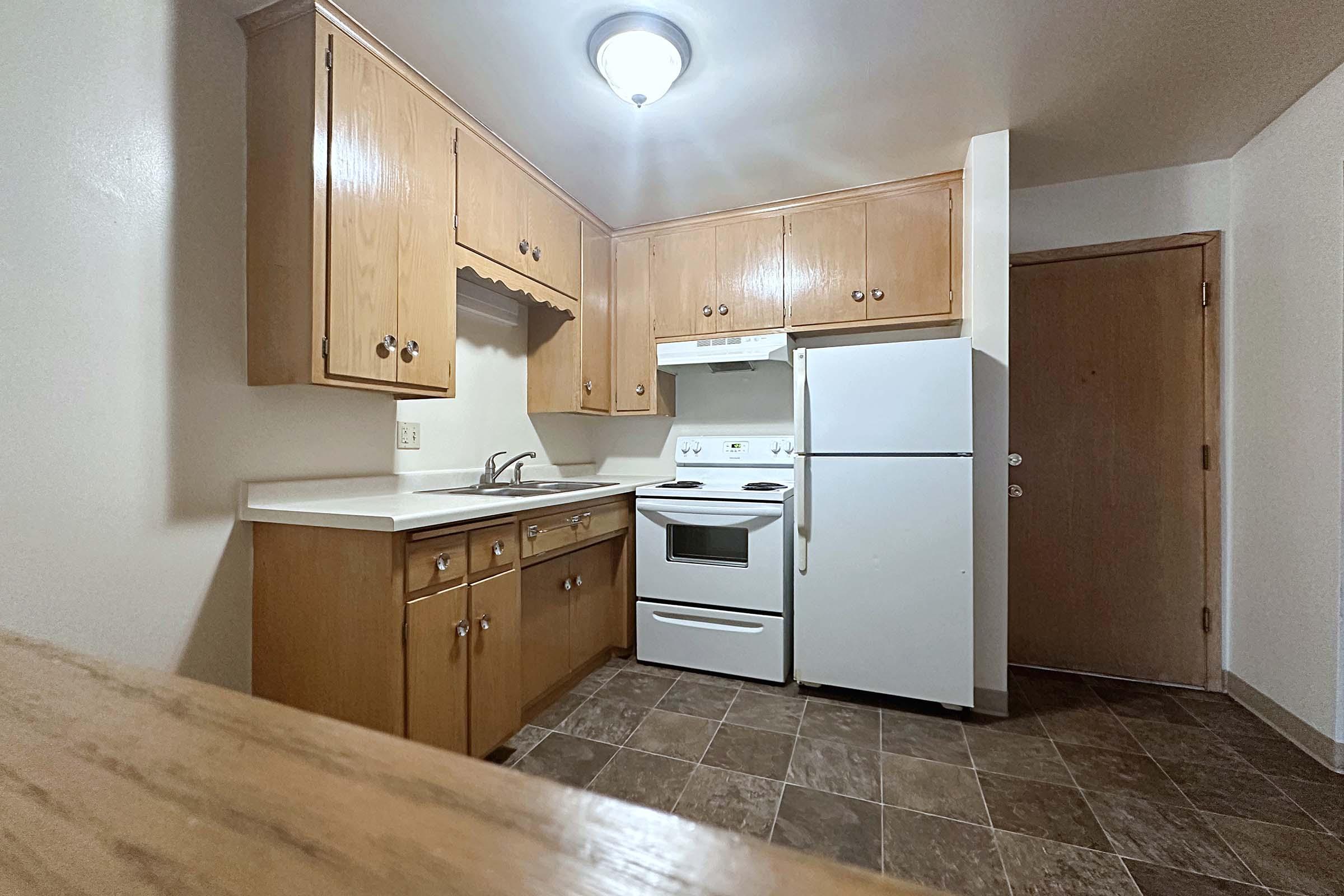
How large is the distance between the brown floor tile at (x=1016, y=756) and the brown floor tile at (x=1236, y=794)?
1.08 feet

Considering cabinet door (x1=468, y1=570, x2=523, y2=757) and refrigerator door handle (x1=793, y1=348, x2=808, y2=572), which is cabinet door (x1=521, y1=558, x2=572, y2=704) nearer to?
cabinet door (x1=468, y1=570, x2=523, y2=757)

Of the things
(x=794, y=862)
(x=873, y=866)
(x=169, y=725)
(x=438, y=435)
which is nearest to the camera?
(x=794, y=862)

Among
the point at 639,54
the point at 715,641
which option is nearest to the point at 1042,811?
the point at 715,641

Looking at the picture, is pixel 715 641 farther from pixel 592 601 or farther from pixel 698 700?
pixel 592 601

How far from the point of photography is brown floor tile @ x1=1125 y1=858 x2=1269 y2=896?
1.29 metres

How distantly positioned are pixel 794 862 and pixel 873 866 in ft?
5.39

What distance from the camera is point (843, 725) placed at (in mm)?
2092

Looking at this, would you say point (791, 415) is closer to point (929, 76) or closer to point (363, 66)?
point (929, 76)

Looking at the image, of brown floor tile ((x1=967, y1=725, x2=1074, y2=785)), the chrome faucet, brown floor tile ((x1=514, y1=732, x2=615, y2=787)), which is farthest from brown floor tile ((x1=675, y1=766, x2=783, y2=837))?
the chrome faucet

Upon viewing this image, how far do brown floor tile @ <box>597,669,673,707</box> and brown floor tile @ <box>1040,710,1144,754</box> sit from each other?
1507mm

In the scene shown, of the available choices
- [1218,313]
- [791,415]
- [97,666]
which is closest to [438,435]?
[791,415]

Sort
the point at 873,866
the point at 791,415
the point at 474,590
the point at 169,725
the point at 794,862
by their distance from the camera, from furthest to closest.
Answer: the point at 791,415, the point at 474,590, the point at 873,866, the point at 169,725, the point at 794,862

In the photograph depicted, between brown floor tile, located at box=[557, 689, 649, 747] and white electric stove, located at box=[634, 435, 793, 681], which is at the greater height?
white electric stove, located at box=[634, 435, 793, 681]

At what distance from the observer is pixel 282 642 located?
1.59m
